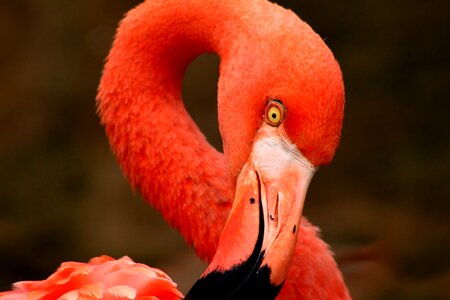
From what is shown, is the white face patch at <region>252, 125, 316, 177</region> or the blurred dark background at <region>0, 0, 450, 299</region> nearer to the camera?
the white face patch at <region>252, 125, 316, 177</region>

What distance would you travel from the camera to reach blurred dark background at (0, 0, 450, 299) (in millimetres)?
4207

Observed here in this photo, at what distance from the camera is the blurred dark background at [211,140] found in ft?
13.8

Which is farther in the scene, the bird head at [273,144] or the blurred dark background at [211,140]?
the blurred dark background at [211,140]

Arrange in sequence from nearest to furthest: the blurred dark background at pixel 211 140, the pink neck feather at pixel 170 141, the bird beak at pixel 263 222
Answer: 1. the bird beak at pixel 263 222
2. the pink neck feather at pixel 170 141
3. the blurred dark background at pixel 211 140

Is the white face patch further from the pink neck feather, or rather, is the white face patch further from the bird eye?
the pink neck feather

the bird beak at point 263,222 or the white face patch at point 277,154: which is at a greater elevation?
the white face patch at point 277,154

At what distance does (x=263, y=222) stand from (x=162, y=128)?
1.94ft

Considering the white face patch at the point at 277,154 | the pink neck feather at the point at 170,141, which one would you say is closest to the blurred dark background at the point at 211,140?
the pink neck feather at the point at 170,141

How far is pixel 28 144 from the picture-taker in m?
4.46

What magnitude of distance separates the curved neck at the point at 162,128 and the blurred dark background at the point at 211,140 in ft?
5.57

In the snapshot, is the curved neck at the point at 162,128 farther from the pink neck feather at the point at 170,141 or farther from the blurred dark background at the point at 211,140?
the blurred dark background at the point at 211,140

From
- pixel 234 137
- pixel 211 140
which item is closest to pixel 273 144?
pixel 234 137

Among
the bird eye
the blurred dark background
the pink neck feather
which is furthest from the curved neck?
the blurred dark background

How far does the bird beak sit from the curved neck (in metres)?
0.32
